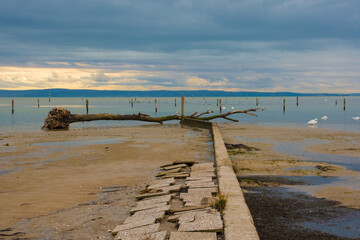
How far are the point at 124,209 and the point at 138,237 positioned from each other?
6.48 feet

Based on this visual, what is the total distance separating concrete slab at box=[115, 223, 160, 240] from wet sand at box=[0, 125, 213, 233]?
2.72 feet

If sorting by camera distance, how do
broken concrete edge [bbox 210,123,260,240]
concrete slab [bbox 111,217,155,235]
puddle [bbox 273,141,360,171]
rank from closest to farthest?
broken concrete edge [bbox 210,123,260,240]
concrete slab [bbox 111,217,155,235]
puddle [bbox 273,141,360,171]

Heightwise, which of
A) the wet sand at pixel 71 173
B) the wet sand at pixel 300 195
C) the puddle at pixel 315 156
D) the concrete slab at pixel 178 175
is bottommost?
the puddle at pixel 315 156

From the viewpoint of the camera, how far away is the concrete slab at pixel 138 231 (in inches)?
192

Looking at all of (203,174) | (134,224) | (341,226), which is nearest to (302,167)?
(203,174)

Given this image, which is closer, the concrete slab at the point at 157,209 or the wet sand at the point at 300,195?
the wet sand at the point at 300,195

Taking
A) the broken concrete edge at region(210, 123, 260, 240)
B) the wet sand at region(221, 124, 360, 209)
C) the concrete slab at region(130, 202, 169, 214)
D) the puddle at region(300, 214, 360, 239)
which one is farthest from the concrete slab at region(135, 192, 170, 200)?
→ the wet sand at region(221, 124, 360, 209)

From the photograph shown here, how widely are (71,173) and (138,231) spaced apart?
606cm

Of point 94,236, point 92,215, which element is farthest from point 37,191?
point 94,236

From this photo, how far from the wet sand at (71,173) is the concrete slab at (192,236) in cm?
162

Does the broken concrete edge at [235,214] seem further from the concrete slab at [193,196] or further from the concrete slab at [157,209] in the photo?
the concrete slab at [157,209]

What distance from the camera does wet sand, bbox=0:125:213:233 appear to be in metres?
7.03

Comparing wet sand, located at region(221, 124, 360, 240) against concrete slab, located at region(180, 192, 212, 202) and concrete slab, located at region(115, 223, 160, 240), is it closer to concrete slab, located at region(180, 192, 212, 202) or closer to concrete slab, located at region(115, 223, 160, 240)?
concrete slab, located at region(180, 192, 212, 202)

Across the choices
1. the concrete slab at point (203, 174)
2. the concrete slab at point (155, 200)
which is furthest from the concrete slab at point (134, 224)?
the concrete slab at point (203, 174)
